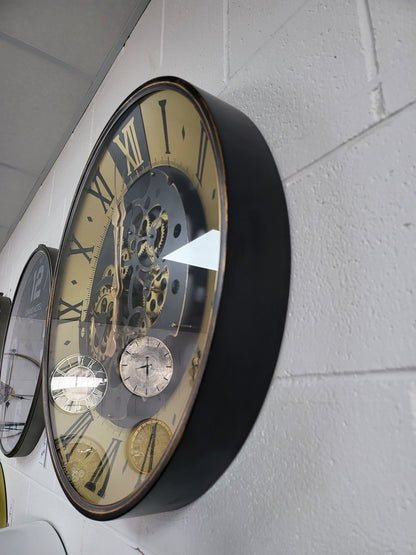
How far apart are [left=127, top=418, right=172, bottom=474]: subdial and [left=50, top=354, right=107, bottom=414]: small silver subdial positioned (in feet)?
0.49

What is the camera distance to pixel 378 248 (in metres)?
0.40

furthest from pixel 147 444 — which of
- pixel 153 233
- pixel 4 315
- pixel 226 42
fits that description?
pixel 4 315

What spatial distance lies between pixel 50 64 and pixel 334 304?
4.26 feet

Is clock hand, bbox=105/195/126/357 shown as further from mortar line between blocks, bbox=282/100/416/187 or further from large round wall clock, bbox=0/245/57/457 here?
large round wall clock, bbox=0/245/57/457

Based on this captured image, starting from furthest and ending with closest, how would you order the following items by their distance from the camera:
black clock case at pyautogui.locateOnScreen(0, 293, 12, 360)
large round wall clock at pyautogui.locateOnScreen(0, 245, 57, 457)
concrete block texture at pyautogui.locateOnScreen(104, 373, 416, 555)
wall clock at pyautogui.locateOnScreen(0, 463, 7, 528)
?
black clock case at pyautogui.locateOnScreen(0, 293, 12, 360) < wall clock at pyautogui.locateOnScreen(0, 463, 7, 528) < large round wall clock at pyautogui.locateOnScreen(0, 245, 57, 457) < concrete block texture at pyautogui.locateOnScreen(104, 373, 416, 555)

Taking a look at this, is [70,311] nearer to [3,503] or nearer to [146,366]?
[146,366]

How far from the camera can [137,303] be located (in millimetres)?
678

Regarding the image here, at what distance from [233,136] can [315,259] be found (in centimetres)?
20

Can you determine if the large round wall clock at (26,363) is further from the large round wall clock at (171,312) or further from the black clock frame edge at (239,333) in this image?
the black clock frame edge at (239,333)

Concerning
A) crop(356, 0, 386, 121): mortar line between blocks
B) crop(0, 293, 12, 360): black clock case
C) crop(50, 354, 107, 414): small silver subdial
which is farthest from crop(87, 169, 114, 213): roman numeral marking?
crop(0, 293, 12, 360): black clock case

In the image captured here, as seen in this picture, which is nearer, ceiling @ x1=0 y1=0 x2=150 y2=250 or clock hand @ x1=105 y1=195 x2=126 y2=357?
clock hand @ x1=105 y1=195 x2=126 y2=357

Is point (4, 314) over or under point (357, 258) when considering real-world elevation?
over

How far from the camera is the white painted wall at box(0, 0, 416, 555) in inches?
14.5

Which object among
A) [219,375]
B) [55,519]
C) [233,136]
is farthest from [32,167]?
[219,375]
